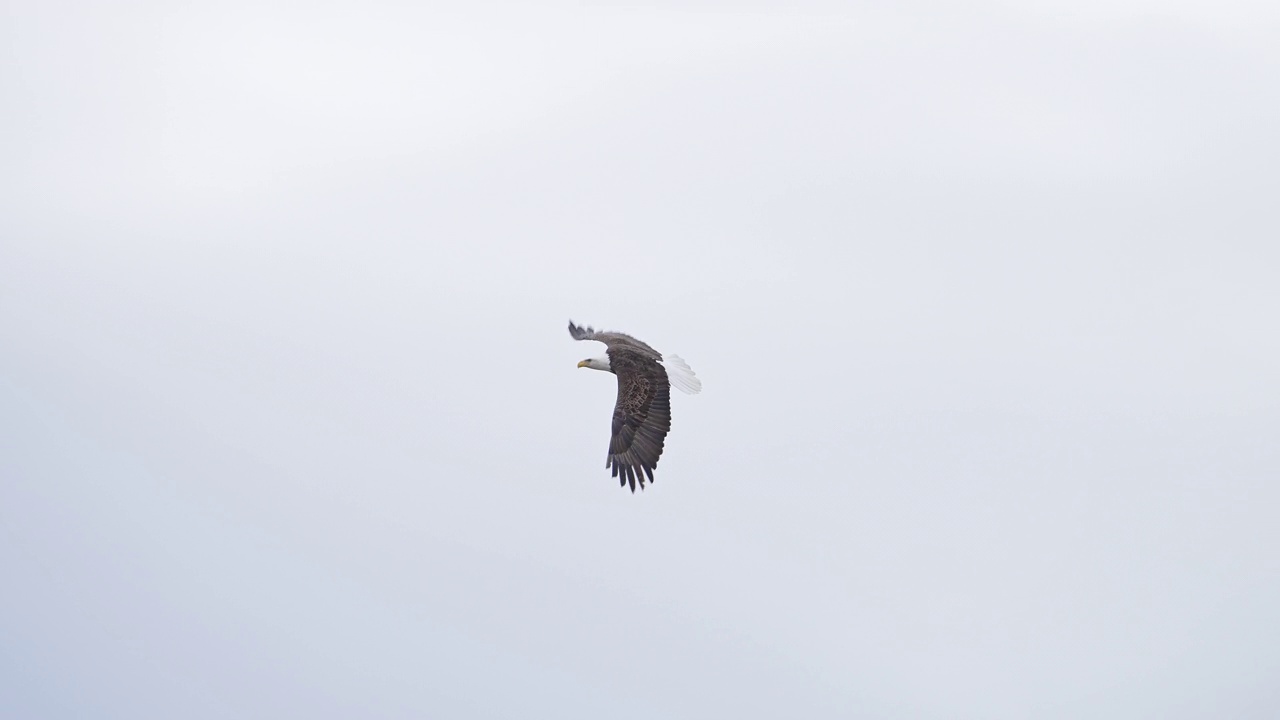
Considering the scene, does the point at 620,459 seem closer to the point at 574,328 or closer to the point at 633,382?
the point at 633,382

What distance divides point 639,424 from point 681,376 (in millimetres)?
1342

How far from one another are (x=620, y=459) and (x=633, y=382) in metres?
1.61

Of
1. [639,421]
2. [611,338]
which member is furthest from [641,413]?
[611,338]

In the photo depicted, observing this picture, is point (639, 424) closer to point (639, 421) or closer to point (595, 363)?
point (639, 421)

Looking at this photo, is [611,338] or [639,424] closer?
[639,424]

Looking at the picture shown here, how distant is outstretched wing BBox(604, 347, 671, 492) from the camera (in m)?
29.2

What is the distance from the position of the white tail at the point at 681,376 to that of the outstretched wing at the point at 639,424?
199 millimetres

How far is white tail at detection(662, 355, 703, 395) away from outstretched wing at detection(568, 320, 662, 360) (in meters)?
0.30

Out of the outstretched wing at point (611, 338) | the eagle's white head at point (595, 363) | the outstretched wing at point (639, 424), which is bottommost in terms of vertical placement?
the outstretched wing at point (639, 424)

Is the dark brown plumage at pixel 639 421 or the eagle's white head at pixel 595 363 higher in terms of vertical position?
the eagle's white head at pixel 595 363

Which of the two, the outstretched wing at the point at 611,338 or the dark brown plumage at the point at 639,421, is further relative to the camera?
the outstretched wing at the point at 611,338

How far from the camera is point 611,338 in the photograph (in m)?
32.0

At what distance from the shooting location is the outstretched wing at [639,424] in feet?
95.8

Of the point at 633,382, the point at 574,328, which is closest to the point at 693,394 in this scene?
the point at 633,382
